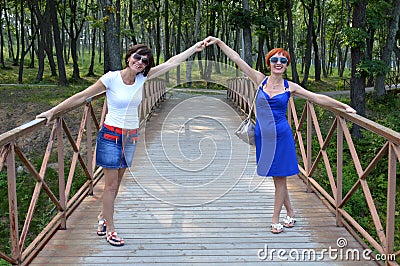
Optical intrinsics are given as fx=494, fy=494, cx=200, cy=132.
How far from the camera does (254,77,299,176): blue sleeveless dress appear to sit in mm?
4273

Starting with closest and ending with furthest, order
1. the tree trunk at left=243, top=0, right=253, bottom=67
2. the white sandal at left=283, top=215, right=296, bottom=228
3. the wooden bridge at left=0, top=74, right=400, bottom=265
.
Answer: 1. the wooden bridge at left=0, top=74, right=400, bottom=265
2. the white sandal at left=283, top=215, right=296, bottom=228
3. the tree trunk at left=243, top=0, right=253, bottom=67

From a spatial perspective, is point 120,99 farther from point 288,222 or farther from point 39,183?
point 288,222

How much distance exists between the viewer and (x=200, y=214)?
5047 millimetres

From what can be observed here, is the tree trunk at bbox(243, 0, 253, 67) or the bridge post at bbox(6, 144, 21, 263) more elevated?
the tree trunk at bbox(243, 0, 253, 67)

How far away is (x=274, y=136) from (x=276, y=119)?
15 cm

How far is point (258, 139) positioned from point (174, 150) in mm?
4446

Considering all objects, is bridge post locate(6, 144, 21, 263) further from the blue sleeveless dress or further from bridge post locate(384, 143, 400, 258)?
bridge post locate(384, 143, 400, 258)

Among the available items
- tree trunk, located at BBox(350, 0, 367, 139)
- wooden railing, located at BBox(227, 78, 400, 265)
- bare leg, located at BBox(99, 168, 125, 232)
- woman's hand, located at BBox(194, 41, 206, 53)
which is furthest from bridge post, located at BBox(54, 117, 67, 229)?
tree trunk, located at BBox(350, 0, 367, 139)

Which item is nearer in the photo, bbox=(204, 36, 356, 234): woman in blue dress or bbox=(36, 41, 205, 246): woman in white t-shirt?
bbox=(36, 41, 205, 246): woman in white t-shirt

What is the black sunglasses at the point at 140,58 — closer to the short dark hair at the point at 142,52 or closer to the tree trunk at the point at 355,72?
the short dark hair at the point at 142,52

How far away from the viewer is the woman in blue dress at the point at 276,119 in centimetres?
426

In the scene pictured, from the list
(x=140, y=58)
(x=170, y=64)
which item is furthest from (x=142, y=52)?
(x=170, y=64)

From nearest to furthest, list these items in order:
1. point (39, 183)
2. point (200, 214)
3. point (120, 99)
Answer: point (120, 99) → point (39, 183) → point (200, 214)

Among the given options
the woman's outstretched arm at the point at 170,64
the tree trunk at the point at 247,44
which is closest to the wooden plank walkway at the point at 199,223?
the woman's outstretched arm at the point at 170,64
